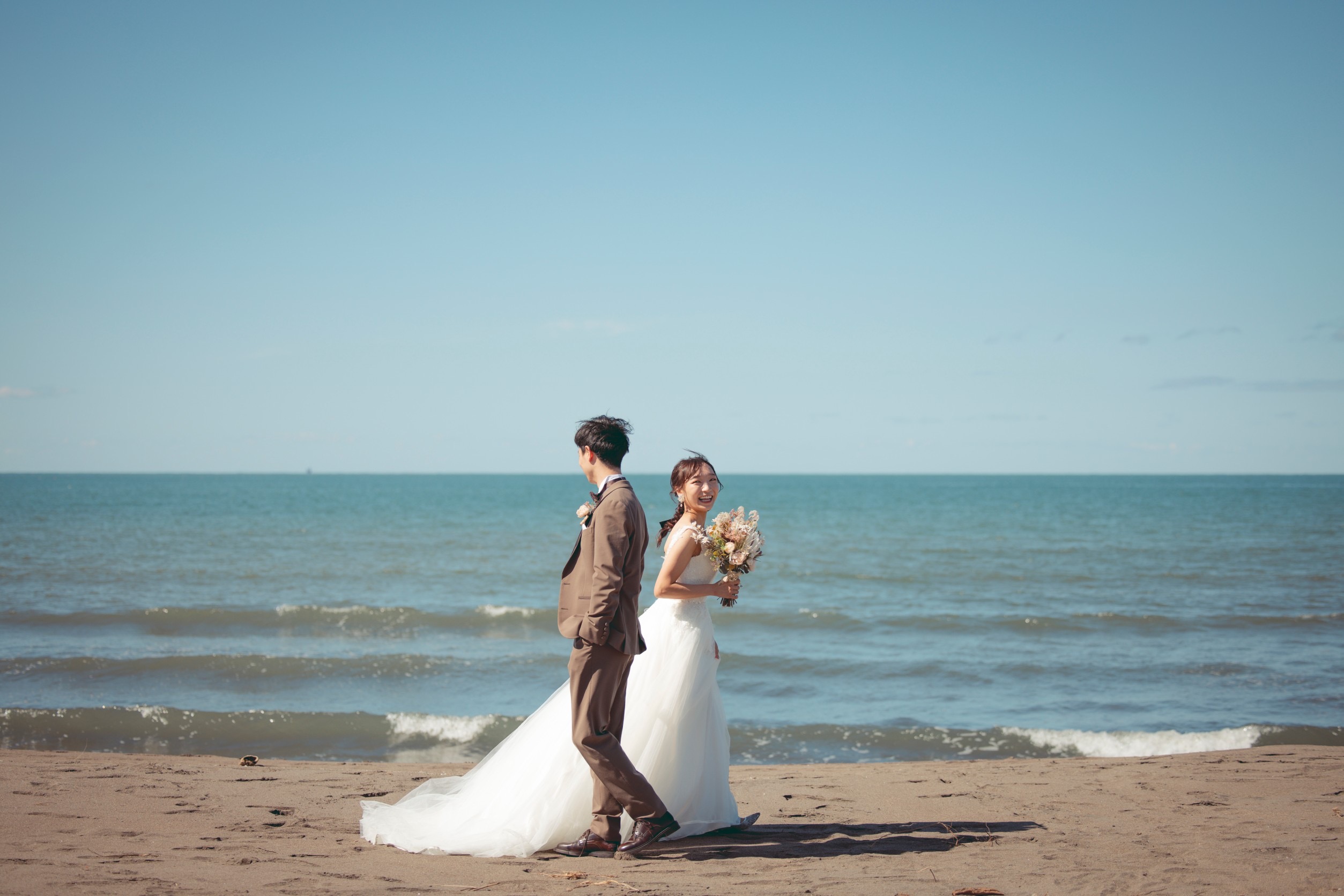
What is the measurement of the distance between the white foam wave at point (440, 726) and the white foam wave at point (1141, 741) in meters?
5.18

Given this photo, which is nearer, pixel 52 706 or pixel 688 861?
pixel 688 861

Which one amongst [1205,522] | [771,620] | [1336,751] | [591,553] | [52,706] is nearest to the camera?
[591,553]

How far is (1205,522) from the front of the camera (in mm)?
37688

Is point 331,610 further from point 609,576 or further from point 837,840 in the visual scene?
point 609,576

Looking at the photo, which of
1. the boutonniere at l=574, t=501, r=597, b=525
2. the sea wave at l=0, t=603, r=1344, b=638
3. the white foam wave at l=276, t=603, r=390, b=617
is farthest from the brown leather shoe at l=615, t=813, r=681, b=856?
the white foam wave at l=276, t=603, r=390, b=617

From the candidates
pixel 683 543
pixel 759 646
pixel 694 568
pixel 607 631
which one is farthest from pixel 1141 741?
pixel 607 631

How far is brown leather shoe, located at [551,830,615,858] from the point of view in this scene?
4.61 metres

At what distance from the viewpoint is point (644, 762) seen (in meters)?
4.73

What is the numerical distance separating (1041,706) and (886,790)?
13.9 feet

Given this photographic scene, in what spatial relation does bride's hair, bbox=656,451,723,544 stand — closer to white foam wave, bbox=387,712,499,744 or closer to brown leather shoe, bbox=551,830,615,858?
brown leather shoe, bbox=551,830,615,858

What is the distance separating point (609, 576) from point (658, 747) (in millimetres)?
1116

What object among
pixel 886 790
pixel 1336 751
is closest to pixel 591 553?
pixel 886 790

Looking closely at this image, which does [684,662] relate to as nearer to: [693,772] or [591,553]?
[693,772]

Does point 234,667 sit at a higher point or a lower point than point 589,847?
lower
